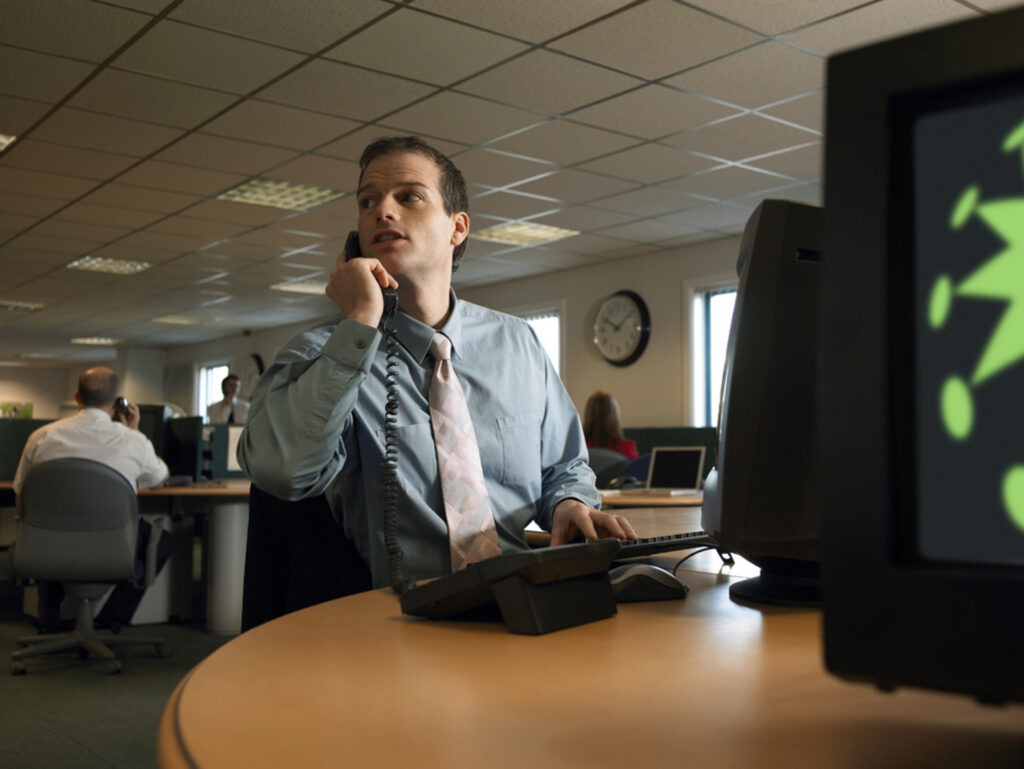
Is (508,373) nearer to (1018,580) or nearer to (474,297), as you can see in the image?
(1018,580)

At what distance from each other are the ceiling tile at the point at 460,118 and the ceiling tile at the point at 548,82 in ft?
0.37

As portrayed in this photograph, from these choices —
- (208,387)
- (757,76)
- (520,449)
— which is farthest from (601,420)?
(208,387)

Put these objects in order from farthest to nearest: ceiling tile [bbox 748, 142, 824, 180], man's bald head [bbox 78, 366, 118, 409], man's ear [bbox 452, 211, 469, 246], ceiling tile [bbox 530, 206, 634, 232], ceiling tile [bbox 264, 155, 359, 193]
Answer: ceiling tile [bbox 530, 206, 634, 232] < ceiling tile [bbox 264, 155, 359, 193] < ceiling tile [bbox 748, 142, 824, 180] < man's bald head [bbox 78, 366, 118, 409] < man's ear [bbox 452, 211, 469, 246]

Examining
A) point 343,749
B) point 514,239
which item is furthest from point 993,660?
point 514,239

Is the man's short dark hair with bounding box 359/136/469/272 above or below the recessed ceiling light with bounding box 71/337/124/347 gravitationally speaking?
below

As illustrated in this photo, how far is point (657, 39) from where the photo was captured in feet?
12.2

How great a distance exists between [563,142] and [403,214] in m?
3.86

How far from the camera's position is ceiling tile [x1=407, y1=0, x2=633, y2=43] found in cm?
340

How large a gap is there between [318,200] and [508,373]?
5.12 metres

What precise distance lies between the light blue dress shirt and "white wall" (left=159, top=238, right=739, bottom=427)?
605 cm

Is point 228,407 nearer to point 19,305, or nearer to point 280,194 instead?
point 19,305

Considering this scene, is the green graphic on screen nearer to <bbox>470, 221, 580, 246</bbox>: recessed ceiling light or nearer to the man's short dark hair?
the man's short dark hair

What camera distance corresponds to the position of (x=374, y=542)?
121 cm

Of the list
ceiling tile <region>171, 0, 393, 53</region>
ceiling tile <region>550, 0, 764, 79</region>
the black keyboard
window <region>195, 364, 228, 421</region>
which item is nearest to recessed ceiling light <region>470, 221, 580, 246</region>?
ceiling tile <region>550, 0, 764, 79</region>
